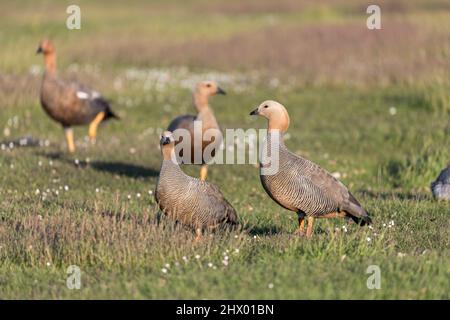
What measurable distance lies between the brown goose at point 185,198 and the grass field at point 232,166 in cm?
17

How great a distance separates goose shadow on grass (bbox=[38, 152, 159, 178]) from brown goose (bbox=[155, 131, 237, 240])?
4.48 meters

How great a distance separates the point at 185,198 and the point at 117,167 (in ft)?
17.4

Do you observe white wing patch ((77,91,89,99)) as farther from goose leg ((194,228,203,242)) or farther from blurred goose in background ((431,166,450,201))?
goose leg ((194,228,203,242))

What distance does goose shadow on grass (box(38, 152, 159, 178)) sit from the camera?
13.3m

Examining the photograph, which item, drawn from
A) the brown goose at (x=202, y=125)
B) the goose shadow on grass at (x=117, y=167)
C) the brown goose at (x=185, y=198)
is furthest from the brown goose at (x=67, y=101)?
the brown goose at (x=185, y=198)

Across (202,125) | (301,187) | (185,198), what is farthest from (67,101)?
(301,187)

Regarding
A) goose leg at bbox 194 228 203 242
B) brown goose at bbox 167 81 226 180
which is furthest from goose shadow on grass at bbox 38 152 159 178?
goose leg at bbox 194 228 203 242

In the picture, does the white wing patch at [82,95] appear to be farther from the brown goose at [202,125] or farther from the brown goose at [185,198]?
the brown goose at [185,198]

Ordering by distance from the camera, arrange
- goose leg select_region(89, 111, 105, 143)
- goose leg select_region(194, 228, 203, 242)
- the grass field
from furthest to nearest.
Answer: goose leg select_region(89, 111, 105, 143), goose leg select_region(194, 228, 203, 242), the grass field

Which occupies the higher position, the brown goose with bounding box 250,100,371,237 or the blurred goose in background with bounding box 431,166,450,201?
the brown goose with bounding box 250,100,371,237

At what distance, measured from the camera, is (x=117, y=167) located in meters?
13.7

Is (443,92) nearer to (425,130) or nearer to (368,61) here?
(425,130)

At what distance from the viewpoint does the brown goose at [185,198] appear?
334 inches

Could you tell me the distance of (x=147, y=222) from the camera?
846cm
